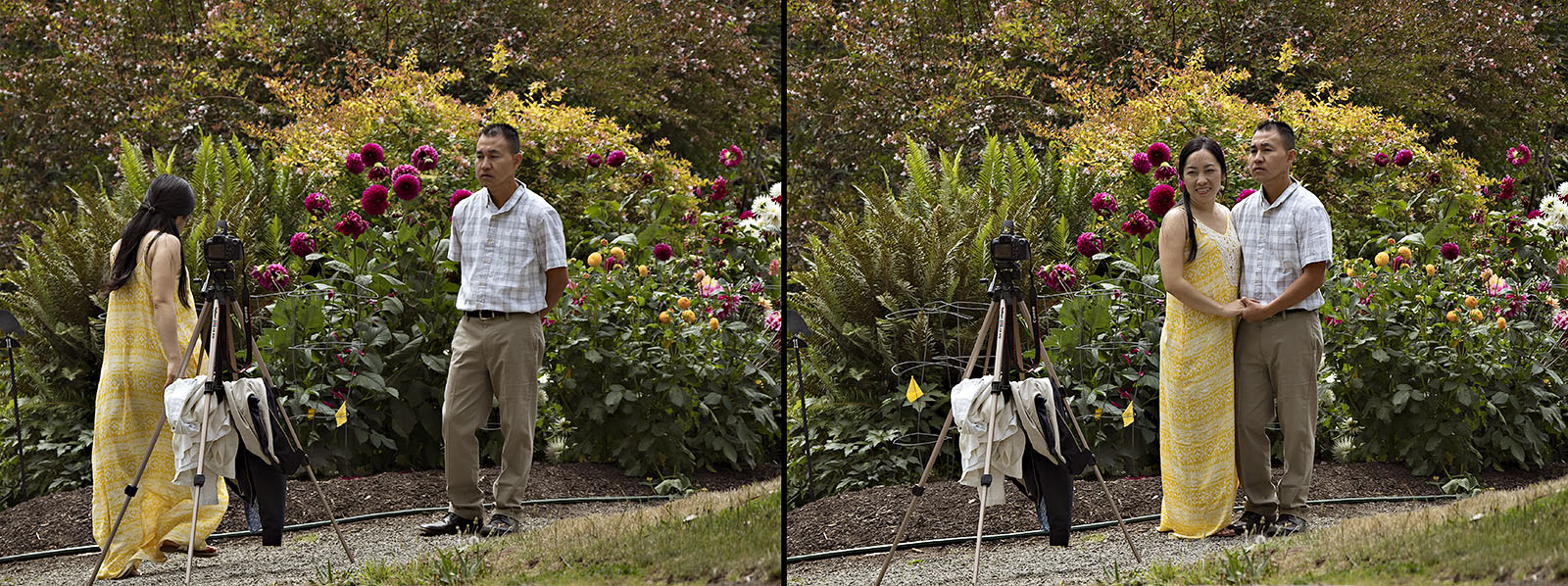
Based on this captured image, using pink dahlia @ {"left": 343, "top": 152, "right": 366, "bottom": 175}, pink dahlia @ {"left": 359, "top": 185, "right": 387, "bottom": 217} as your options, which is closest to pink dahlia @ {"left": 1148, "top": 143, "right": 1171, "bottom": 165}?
pink dahlia @ {"left": 359, "top": 185, "right": 387, "bottom": 217}

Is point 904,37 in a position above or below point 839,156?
above

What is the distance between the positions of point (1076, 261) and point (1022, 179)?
1.80 ft

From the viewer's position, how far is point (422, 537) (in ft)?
13.0

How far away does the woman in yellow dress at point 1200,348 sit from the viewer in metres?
3.60

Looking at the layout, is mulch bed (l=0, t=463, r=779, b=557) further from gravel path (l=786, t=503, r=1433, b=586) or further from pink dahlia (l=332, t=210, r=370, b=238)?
pink dahlia (l=332, t=210, r=370, b=238)

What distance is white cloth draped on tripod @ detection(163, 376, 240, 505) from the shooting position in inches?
137

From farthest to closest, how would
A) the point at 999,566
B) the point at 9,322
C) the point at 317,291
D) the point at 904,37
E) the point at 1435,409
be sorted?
the point at 904,37 < the point at 317,291 < the point at 9,322 < the point at 1435,409 < the point at 999,566

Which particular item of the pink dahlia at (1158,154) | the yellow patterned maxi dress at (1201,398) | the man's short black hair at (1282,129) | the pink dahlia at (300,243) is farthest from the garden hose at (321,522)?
the pink dahlia at (1158,154)

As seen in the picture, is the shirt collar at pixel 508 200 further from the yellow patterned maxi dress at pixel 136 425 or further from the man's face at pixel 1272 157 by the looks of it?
the man's face at pixel 1272 157

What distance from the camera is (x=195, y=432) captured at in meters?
3.51

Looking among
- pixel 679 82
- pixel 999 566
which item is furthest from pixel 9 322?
pixel 999 566

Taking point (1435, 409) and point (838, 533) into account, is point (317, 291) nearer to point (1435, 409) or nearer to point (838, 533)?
point (838, 533)

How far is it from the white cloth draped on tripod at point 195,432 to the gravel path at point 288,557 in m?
0.27

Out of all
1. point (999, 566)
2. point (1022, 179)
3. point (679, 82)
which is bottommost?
point (999, 566)
